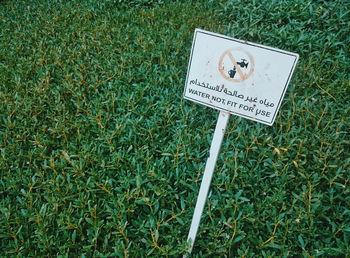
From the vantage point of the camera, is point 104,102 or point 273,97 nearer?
point 273,97

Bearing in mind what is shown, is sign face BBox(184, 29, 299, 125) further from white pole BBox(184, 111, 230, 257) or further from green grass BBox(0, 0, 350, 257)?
green grass BBox(0, 0, 350, 257)

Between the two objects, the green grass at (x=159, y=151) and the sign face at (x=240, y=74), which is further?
the green grass at (x=159, y=151)

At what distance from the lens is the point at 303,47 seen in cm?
385

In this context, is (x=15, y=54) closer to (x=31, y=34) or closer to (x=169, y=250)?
(x=31, y=34)

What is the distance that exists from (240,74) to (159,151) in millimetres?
1224

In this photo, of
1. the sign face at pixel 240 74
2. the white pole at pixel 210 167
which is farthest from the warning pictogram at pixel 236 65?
the white pole at pixel 210 167

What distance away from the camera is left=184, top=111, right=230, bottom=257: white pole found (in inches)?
69.3

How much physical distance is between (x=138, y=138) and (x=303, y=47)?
7.59 feet

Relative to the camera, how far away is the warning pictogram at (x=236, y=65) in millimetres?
1582

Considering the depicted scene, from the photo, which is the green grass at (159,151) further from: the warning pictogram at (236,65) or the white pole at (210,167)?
the warning pictogram at (236,65)

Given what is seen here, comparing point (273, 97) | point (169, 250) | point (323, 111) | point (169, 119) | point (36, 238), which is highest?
point (273, 97)

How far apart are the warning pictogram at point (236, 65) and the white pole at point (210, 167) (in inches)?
8.3

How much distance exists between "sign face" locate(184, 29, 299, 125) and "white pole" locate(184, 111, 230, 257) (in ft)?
0.26

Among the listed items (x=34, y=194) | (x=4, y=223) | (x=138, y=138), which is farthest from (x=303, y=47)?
(x=4, y=223)
